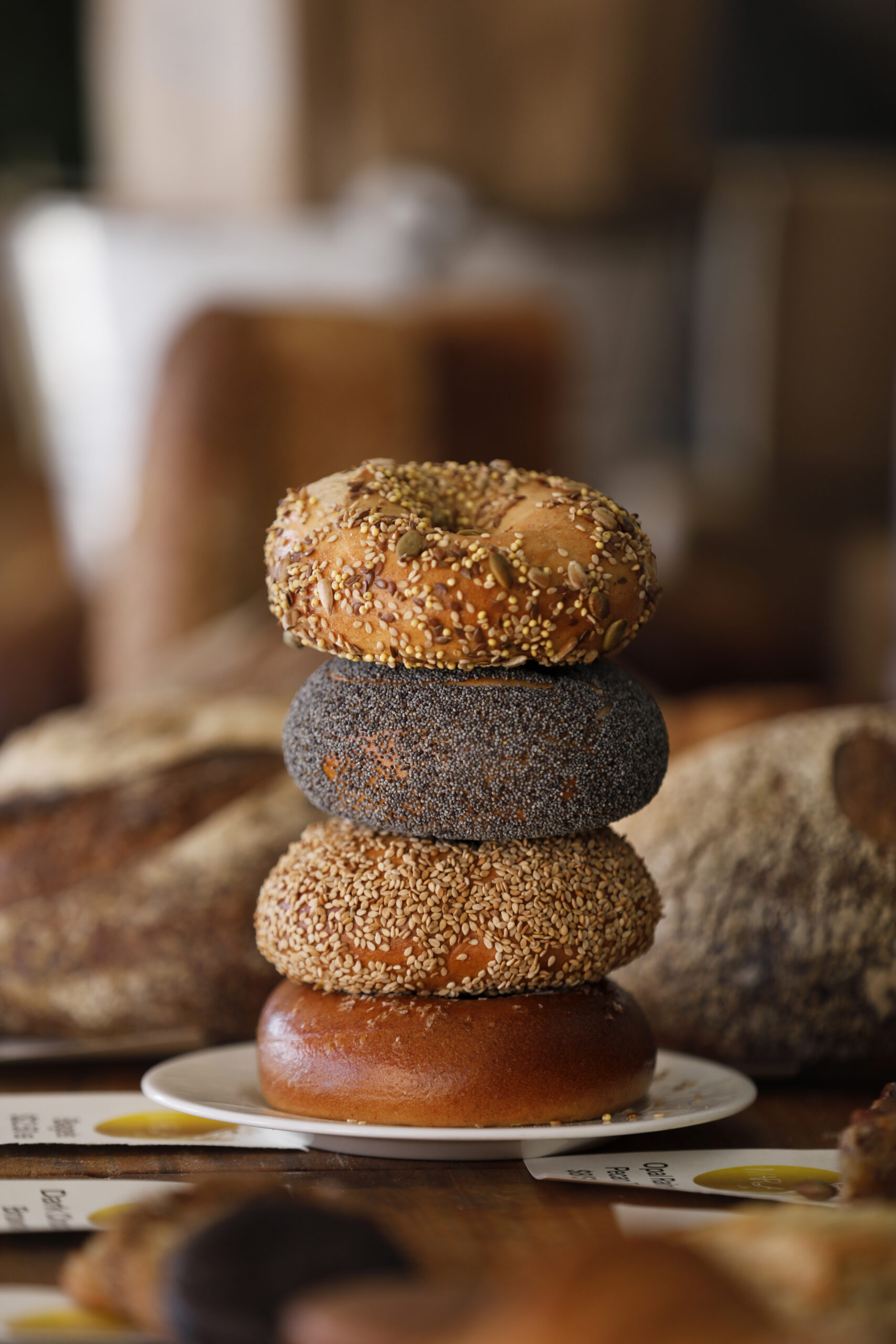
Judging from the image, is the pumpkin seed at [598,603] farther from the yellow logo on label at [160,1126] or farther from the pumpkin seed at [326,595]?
the yellow logo on label at [160,1126]

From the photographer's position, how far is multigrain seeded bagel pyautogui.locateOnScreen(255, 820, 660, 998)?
1029 millimetres

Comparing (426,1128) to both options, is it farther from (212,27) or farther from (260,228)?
(212,27)

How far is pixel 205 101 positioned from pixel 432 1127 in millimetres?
3420

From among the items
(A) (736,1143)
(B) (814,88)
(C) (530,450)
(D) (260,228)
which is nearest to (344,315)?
(C) (530,450)

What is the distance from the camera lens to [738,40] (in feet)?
16.3

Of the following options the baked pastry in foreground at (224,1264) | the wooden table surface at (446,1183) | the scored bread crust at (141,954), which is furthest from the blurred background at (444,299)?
the baked pastry in foreground at (224,1264)

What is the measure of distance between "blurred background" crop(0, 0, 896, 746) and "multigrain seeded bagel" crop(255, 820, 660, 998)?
42.9 inches

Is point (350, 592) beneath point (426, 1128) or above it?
above

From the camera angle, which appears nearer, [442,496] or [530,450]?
[442,496]

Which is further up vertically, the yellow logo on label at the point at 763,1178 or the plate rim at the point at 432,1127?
the plate rim at the point at 432,1127

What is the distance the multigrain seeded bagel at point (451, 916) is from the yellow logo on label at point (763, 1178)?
0.18 meters

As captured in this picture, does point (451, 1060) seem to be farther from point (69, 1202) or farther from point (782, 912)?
point (782, 912)

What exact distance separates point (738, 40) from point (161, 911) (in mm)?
4579

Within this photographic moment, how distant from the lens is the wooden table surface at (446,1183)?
0.80 m
